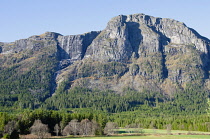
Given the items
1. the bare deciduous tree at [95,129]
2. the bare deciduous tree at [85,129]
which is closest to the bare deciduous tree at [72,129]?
the bare deciduous tree at [85,129]

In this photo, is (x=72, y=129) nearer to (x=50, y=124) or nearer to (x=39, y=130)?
(x=50, y=124)

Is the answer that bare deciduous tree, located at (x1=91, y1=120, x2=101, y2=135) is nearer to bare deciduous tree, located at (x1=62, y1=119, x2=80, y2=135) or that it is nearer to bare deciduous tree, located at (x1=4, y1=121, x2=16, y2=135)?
bare deciduous tree, located at (x1=62, y1=119, x2=80, y2=135)

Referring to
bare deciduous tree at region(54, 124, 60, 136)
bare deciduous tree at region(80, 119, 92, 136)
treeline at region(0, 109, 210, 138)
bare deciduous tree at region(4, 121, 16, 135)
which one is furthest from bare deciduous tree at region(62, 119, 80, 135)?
bare deciduous tree at region(4, 121, 16, 135)

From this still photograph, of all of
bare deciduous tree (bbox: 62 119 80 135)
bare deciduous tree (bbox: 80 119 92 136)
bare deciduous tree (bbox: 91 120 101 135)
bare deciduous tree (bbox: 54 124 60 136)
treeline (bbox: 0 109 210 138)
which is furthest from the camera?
bare deciduous tree (bbox: 91 120 101 135)

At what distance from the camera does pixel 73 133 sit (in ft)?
547

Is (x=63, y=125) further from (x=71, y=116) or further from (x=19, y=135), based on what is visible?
(x=19, y=135)

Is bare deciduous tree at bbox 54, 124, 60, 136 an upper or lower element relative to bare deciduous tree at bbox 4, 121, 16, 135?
lower

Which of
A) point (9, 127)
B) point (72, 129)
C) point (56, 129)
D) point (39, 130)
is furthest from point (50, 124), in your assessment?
point (9, 127)

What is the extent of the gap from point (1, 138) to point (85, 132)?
4827cm

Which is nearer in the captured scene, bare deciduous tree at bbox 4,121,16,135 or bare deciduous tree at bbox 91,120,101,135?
bare deciduous tree at bbox 4,121,16,135

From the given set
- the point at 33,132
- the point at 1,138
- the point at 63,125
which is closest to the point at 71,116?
the point at 63,125

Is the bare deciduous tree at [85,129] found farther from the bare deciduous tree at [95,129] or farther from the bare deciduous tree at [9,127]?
the bare deciduous tree at [9,127]

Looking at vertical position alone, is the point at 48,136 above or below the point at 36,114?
below

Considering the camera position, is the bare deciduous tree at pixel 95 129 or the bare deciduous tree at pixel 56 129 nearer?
the bare deciduous tree at pixel 56 129
